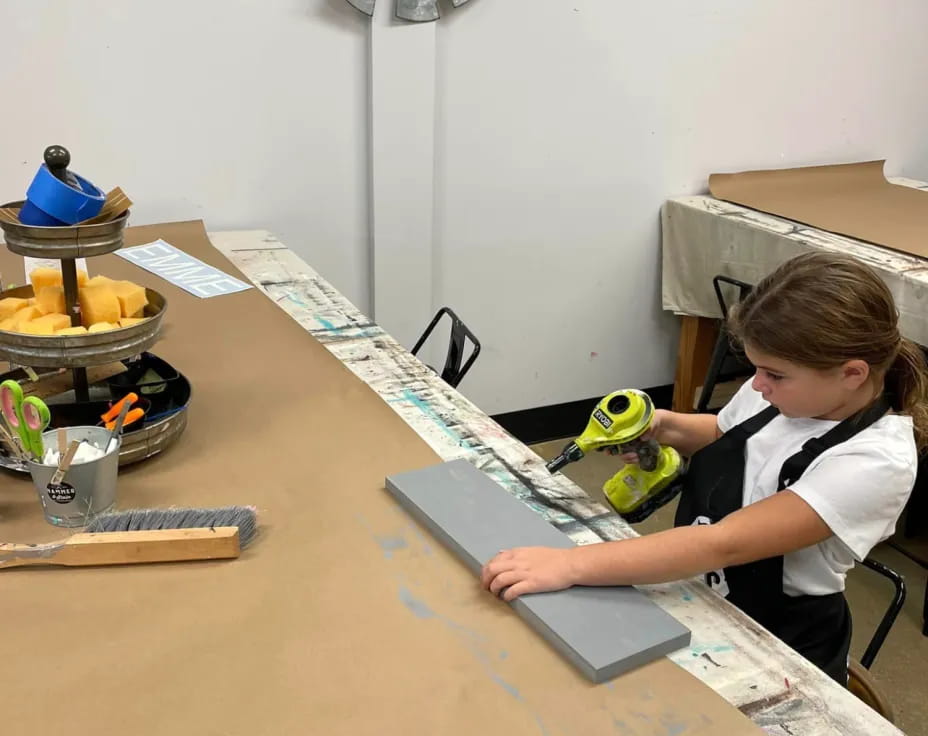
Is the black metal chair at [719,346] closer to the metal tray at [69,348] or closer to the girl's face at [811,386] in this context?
the girl's face at [811,386]

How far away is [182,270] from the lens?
179cm

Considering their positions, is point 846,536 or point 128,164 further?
point 128,164

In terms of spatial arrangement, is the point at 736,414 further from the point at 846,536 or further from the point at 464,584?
the point at 464,584

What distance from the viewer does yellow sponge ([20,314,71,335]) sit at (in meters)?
0.99

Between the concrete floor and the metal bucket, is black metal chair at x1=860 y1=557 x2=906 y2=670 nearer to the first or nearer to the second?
the concrete floor

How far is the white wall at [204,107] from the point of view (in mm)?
1896

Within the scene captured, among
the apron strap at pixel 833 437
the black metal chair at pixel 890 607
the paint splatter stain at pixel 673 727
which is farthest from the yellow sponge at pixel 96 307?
the black metal chair at pixel 890 607

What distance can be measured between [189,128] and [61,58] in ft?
1.00

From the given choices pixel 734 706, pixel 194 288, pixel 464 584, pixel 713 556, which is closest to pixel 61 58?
pixel 194 288

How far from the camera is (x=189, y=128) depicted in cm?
205

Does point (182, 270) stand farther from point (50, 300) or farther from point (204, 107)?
point (50, 300)

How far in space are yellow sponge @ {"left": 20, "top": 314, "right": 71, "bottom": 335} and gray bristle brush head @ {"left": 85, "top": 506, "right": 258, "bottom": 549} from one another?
0.76ft

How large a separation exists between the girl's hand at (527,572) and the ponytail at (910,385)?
502 mm

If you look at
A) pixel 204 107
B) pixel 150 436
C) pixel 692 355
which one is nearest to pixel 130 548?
pixel 150 436
